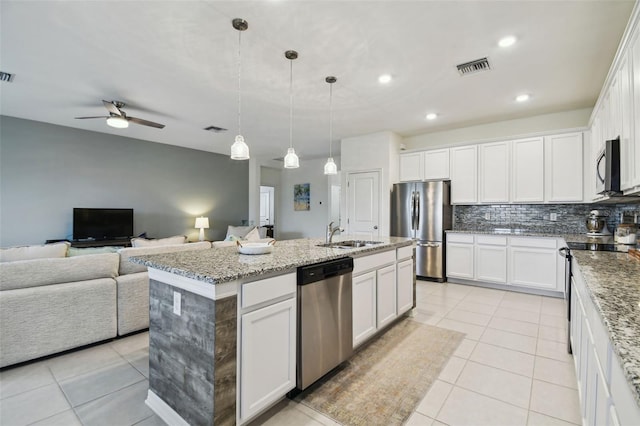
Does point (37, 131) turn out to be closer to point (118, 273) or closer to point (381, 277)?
point (118, 273)

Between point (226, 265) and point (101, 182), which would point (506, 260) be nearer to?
point (226, 265)

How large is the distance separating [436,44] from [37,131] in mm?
6380

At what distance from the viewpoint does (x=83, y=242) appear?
17.1 ft

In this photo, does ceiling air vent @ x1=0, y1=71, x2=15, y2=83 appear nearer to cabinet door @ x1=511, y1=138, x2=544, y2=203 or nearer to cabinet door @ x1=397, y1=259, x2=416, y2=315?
cabinet door @ x1=397, y1=259, x2=416, y2=315

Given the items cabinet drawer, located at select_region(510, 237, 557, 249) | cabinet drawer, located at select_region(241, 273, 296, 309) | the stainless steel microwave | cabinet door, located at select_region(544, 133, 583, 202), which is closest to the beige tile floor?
cabinet drawer, located at select_region(241, 273, 296, 309)

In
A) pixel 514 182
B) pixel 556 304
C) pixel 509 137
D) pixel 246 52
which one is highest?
pixel 246 52

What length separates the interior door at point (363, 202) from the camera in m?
5.57

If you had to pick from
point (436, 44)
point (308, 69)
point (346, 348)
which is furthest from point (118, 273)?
point (436, 44)

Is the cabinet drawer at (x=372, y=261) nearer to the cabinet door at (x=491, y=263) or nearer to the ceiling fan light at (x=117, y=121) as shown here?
the cabinet door at (x=491, y=263)

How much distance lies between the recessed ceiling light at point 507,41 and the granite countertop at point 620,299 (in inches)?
76.5

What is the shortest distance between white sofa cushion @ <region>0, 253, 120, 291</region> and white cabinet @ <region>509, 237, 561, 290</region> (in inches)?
203

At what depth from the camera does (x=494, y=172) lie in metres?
4.68

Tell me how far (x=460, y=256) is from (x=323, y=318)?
358 centimetres

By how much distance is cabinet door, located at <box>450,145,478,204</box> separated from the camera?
485 centimetres
